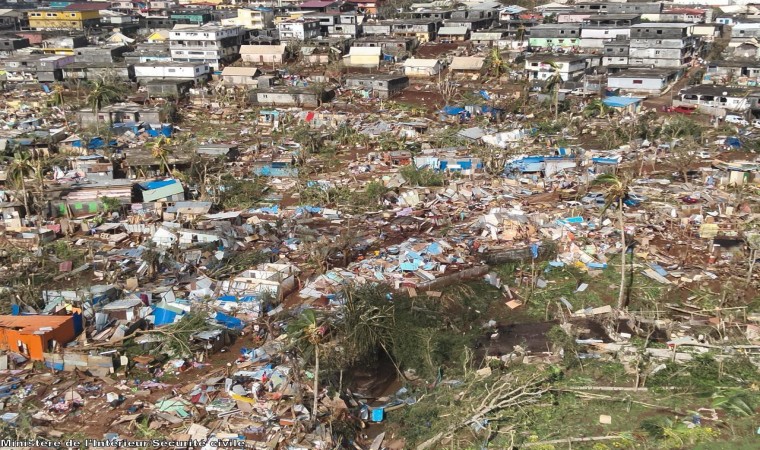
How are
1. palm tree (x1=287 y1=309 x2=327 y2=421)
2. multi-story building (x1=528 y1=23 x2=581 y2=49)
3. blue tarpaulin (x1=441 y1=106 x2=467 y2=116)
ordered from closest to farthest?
palm tree (x1=287 y1=309 x2=327 y2=421) < blue tarpaulin (x1=441 y1=106 x2=467 y2=116) < multi-story building (x1=528 y1=23 x2=581 y2=49)

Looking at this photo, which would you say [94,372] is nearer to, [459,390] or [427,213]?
[459,390]

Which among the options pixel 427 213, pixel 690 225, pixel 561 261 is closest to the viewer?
pixel 561 261

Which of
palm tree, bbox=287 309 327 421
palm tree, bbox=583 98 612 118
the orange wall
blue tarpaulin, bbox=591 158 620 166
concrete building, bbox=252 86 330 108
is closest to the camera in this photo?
palm tree, bbox=287 309 327 421

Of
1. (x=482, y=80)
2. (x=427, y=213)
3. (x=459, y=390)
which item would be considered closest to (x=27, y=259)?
(x=427, y=213)

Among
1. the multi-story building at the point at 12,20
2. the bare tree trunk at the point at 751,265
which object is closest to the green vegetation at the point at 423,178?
the bare tree trunk at the point at 751,265

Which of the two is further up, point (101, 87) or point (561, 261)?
point (101, 87)

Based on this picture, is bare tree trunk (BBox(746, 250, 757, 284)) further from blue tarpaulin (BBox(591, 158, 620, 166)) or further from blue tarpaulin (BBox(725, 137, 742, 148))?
blue tarpaulin (BBox(725, 137, 742, 148))

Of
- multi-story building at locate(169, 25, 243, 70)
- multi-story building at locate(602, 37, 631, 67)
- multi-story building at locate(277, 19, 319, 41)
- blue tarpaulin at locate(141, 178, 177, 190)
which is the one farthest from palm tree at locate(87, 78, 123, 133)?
multi-story building at locate(602, 37, 631, 67)

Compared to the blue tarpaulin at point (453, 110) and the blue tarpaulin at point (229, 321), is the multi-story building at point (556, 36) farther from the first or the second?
the blue tarpaulin at point (229, 321)
